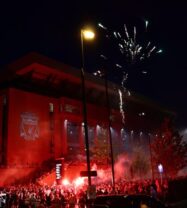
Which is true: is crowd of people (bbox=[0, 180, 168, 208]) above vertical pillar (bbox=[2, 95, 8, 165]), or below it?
below

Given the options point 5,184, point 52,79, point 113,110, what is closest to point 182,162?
point 113,110

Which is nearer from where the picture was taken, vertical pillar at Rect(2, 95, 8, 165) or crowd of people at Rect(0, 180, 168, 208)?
crowd of people at Rect(0, 180, 168, 208)

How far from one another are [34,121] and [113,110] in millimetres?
22499

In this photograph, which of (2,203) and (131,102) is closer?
(2,203)

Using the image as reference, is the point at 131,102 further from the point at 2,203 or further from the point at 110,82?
the point at 2,203

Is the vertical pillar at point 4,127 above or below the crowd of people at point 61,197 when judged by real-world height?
above

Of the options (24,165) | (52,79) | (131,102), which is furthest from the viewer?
(131,102)

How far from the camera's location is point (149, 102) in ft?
279

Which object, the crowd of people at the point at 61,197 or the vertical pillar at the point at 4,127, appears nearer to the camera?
the crowd of people at the point at 61,197

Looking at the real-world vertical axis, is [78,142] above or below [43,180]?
above

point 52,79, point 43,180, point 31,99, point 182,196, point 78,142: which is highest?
point 52,79

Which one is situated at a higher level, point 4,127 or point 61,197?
point 4,127

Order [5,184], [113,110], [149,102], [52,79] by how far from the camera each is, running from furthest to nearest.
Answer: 1. [149,102]
2. [113,110]
3. [52,79]
4. [5,184]

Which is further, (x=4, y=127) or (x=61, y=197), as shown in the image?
(x=4, y=127)
